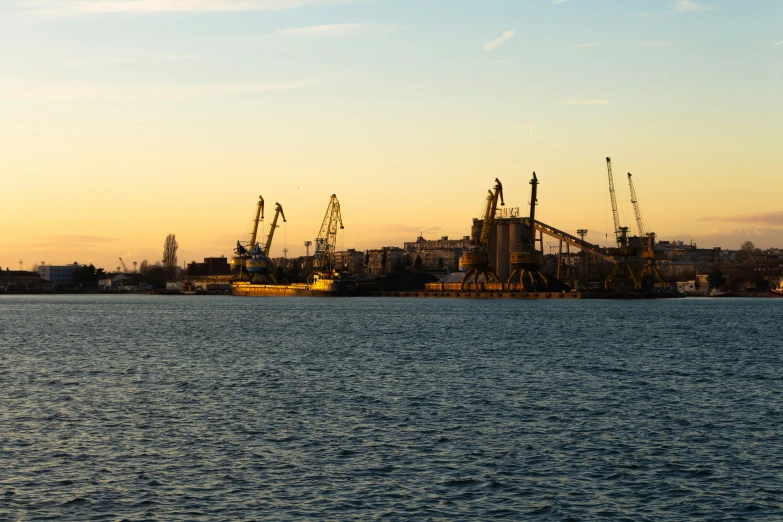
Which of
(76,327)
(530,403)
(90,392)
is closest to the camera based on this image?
(530,403)

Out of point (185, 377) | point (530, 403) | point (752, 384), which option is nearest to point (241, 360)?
point (185, 377)

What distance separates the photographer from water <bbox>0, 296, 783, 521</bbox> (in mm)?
19984

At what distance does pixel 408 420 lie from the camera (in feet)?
99.3

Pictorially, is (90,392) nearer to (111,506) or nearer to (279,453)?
(279,453)

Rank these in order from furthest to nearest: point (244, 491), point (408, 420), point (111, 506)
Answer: point (408, 420), point (244, 491), point (111, 506)

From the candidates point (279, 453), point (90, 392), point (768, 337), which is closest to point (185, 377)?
point (90, 392)

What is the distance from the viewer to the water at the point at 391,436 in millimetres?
19984

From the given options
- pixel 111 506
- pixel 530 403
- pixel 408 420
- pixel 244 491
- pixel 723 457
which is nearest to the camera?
pixel 111 506

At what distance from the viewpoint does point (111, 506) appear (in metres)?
19.5

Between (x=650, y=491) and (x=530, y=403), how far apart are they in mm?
13317

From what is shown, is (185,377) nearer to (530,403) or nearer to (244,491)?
(530,403)

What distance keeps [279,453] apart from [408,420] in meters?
6.48

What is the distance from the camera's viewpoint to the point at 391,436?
27344 mm

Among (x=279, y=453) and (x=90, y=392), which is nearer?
(x=279, y=453)
